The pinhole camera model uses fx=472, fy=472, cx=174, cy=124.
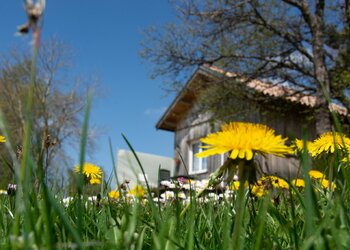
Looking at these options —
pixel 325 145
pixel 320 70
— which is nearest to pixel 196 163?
pixel 320 70

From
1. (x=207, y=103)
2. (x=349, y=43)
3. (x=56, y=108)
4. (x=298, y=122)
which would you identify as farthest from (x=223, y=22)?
(x=56, y=108)

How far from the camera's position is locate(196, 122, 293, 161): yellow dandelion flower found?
715 mm

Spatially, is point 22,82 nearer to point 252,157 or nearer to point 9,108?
point 9,108

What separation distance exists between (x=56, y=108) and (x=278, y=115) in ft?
50.7

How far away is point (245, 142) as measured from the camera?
73 cm

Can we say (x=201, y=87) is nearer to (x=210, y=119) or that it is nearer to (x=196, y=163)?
(x=210, y=119)

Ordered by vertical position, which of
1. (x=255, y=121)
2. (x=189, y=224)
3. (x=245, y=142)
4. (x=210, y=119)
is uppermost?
(x=255, y=121)

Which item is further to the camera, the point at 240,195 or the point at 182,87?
the point at 182,87

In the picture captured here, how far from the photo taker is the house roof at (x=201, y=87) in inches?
541

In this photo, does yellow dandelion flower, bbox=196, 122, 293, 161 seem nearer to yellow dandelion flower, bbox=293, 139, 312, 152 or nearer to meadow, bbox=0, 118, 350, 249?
meadow, bbox=0, 118, 350, 249

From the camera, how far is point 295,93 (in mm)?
13406

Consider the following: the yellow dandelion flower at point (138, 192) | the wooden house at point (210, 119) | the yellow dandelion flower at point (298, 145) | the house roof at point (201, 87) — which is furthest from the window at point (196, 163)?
the yellow dandelion flower at point (298, 145)

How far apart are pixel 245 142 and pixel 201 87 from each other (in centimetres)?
1464

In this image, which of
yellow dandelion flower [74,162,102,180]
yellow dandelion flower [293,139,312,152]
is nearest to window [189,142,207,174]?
yellow dandelion flower [74,162,102,180]
